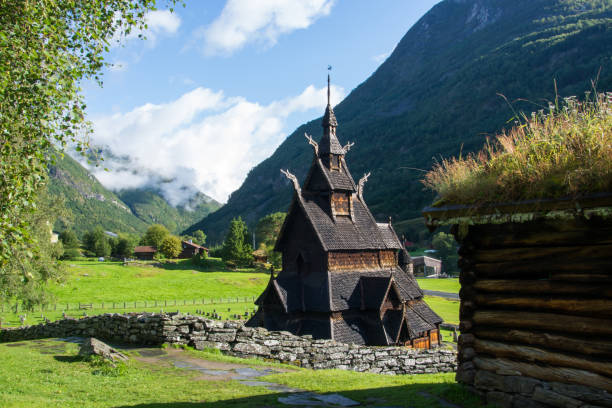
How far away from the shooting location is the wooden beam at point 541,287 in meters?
6.65

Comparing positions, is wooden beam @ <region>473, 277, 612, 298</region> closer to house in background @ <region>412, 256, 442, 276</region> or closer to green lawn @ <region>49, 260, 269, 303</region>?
green lawn @ <region>49, 260, 269, 303</region>

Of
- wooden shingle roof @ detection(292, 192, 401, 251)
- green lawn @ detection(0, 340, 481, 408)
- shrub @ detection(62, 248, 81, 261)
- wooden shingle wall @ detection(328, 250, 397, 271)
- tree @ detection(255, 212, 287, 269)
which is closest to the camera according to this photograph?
green lawn @ detection(0, 340, 481, 408)

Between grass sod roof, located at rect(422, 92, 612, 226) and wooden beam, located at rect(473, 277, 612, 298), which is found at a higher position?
grass sod roof, located at rect(422, 92, 612, 226)

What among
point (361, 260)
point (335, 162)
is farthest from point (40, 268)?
point (361, 260)

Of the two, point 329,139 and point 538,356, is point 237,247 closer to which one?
point 329,139

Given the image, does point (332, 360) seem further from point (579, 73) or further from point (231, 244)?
point (579, 73)

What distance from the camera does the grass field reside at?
52575 millimetres

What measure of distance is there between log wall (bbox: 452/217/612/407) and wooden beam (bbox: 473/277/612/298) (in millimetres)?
14

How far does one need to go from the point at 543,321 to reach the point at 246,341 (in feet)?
32.4

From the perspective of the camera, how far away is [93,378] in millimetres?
10375

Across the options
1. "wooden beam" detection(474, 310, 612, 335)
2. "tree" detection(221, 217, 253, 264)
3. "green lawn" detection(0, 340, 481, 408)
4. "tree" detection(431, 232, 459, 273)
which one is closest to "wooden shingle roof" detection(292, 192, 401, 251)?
"green lawn" detection(0, 340, 481, 408)

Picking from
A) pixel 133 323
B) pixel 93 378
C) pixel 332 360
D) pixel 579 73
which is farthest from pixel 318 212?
pixel 579 73

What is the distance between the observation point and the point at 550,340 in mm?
7105

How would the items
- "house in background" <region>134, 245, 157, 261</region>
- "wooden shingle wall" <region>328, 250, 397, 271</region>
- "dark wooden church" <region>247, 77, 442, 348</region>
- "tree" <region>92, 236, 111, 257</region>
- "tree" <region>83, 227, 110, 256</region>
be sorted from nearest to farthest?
"dark wooden church" <region>247, 77, 442, 348</region>, "wooden shingle wall" <region>328, 250, 397, 271</region>, "tree" <region>92, 236, 111, 257</region>, "tree" <region>83, 227, 110, 256</region>, "house in background" <region>134, 245, 157, 261</region>
